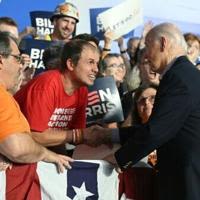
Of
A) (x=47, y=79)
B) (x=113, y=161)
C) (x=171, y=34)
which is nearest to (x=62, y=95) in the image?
(x=47, y=79)

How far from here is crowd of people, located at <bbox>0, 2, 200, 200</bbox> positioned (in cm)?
322

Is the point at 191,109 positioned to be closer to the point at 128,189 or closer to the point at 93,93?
the point at 128,189

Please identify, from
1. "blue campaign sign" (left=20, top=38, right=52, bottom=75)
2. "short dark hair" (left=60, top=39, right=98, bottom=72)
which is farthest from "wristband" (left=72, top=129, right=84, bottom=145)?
"blue campaign sign" (left=20, top=38, right=52, bottom=75)

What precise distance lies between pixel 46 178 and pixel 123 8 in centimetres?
371

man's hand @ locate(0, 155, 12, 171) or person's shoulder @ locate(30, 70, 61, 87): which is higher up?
person's shoulder @ locate(30, 70, 61, 87)

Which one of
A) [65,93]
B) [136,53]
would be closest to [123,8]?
[136,53]

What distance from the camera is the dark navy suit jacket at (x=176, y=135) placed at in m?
3.24

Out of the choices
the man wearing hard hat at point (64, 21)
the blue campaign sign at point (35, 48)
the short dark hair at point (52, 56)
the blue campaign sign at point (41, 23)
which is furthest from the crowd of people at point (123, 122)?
the blue campaign sign at point (41, 23)

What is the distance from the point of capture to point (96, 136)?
4039 millimetres

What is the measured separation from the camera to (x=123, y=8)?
6.73 m

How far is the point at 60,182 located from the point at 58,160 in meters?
0.15

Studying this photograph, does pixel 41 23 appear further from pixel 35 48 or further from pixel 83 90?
pixel 83 90

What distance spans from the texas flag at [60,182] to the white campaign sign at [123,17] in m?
3.14

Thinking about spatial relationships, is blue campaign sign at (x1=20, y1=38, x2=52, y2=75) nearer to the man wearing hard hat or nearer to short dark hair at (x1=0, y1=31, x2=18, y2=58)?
the man wearing hard hat
